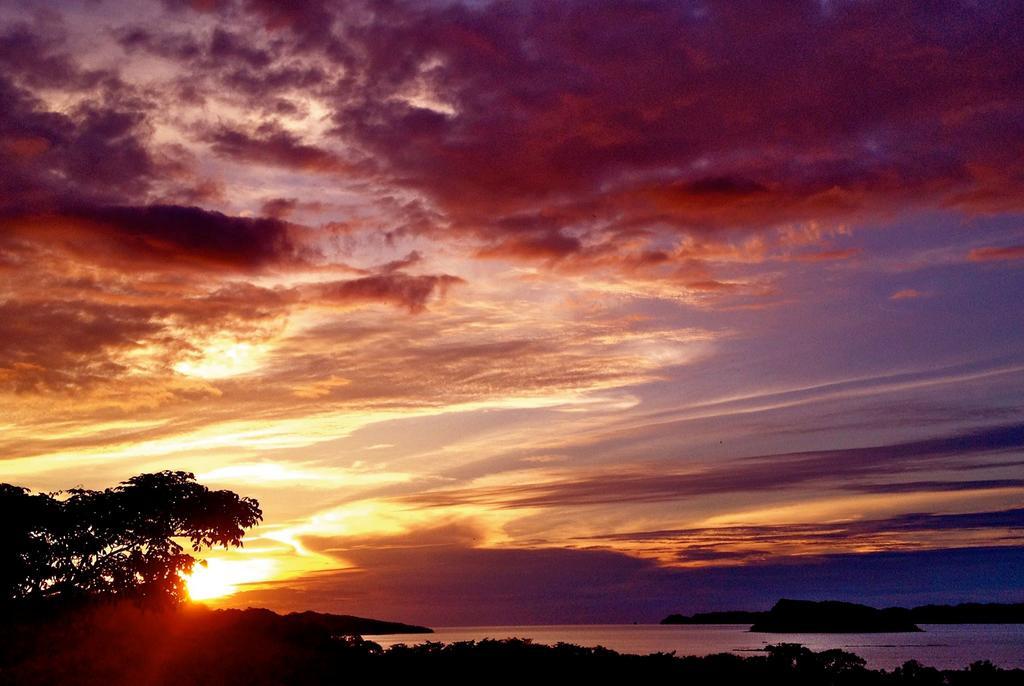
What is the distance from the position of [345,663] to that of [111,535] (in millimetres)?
20338

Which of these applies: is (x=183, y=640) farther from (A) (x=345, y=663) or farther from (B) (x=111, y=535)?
(B) (x=111, y=535)

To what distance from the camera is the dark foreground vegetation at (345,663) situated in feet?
102

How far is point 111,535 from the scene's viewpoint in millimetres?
50938

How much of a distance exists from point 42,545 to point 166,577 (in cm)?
722

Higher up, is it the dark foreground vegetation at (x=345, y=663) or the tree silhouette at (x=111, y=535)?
the tree silhouette at (x=111, y=535)

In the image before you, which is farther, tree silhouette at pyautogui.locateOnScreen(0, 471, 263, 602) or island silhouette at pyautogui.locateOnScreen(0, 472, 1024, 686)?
Result: tree silhouette at pyautogui.locateOnScreen(0, 471, 263, 602)

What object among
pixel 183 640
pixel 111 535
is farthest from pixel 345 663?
pixel 111 535

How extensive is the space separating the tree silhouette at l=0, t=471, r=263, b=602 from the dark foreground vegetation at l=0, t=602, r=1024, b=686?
722cm

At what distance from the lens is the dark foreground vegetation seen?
31.1m

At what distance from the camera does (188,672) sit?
108 feet

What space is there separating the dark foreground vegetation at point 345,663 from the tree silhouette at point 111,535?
23.7 ft

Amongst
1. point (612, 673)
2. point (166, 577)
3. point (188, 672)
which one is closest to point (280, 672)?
point (188, 672)

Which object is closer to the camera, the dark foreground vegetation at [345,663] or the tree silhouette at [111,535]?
the dark foreground vegetation at [345,663]

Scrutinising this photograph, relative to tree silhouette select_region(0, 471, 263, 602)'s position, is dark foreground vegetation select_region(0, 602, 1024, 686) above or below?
below
